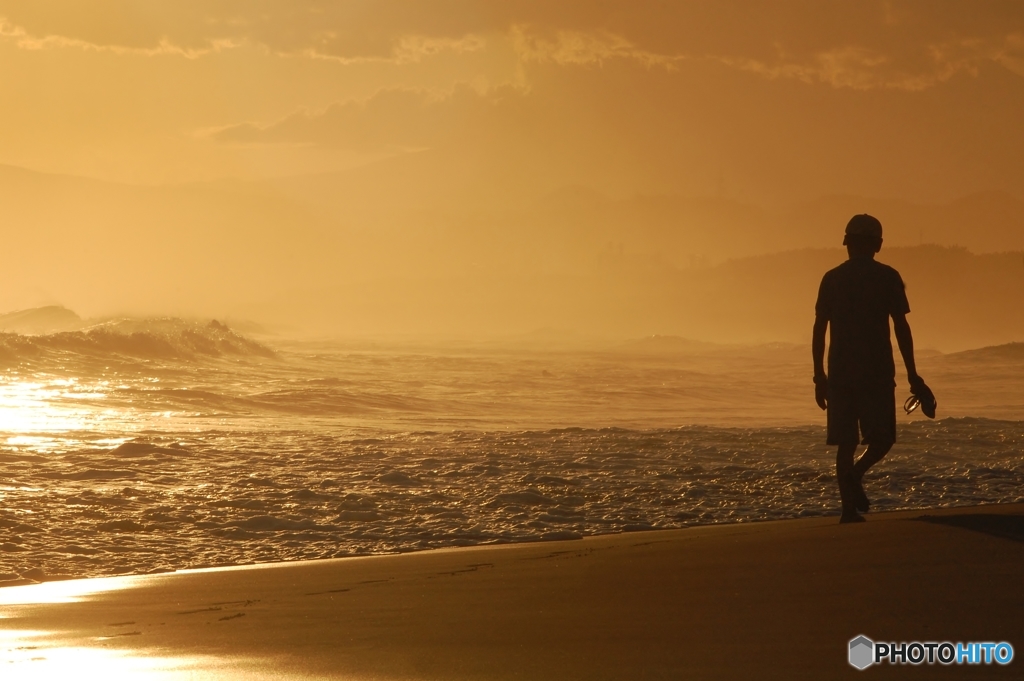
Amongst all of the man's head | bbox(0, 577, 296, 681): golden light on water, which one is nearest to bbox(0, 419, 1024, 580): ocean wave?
bbox(0, 577, 296, 681): golden light on water

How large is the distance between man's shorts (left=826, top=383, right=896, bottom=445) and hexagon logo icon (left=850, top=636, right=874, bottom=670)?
2.76 metres

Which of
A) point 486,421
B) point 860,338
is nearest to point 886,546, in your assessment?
point 860,338

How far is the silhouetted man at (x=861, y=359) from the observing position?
6133 mm

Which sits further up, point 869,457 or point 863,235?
point 863,235

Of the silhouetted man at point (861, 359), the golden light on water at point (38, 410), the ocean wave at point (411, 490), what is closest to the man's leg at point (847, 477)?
the silhouetted man at point (861, 359)

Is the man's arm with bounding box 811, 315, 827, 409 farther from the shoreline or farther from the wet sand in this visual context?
the shoreline

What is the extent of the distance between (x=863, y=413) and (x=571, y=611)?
2600 mm

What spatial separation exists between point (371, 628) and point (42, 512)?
4.46 m

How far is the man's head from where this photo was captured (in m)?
6.30

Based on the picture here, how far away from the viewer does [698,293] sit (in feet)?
489

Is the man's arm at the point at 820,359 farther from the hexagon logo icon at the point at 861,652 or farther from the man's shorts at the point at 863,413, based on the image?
the hexagon logo icon at the point at 861,652

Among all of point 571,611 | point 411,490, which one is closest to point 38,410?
point 411,490

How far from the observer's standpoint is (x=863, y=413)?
20.2ft

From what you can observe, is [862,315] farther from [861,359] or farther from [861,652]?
[861,652]
